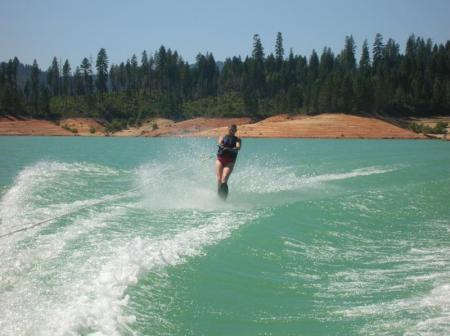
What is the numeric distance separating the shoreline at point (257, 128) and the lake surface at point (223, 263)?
5932 cm

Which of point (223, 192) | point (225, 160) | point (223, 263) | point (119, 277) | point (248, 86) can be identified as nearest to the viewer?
point (119, 277)

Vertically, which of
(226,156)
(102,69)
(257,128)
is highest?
(102,69)

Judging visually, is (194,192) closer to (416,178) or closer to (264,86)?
(416,178)

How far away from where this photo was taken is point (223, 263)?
6773 millimetres

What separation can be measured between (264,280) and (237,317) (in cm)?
112

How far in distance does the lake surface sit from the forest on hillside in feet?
250

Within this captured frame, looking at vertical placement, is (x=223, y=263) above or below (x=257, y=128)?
below

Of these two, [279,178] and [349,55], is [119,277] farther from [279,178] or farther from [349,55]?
[349,55]

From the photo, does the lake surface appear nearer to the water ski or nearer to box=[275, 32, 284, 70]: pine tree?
the water ski

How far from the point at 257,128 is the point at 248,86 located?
43.0 metres

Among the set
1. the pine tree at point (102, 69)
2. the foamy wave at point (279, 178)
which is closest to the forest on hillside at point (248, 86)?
the pine tree at point (102, 69)

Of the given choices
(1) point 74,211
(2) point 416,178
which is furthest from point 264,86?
(1) point 74,211

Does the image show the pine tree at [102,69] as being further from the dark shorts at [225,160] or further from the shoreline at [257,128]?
the dark shorts at [225,160]

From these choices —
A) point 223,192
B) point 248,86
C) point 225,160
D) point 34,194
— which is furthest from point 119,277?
point 248,86
